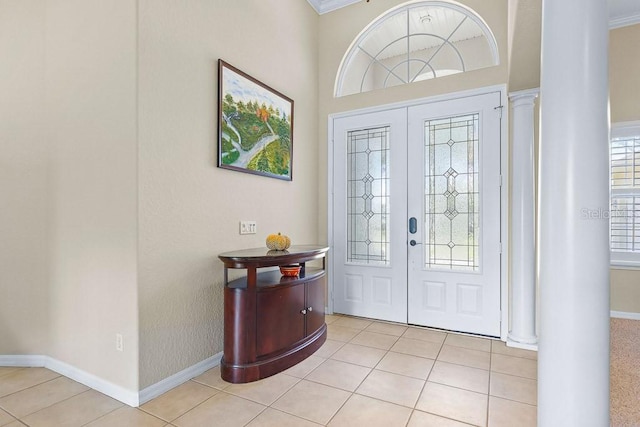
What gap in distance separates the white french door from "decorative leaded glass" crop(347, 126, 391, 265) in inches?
0.5

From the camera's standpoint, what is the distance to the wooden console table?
234 cm

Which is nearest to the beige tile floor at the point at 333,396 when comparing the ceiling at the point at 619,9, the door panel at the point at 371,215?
the door panel at the point at 371,215

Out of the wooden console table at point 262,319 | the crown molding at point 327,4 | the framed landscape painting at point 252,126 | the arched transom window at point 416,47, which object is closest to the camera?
the wooden console table at point 262,319

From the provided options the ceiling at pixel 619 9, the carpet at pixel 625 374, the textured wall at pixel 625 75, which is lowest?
the carpet at pixel 625 374

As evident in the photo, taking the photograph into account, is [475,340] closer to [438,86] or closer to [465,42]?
[438,86]

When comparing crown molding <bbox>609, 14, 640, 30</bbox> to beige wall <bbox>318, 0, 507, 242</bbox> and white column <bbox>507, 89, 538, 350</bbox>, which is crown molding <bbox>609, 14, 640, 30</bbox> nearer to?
beige wall <bbox>318, 0, 507, 242</bbox>

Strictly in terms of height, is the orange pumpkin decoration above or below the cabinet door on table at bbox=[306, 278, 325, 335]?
above

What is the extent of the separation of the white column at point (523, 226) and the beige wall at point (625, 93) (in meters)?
1.66

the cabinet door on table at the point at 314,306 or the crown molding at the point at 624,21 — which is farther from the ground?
the crown molding at the point at 624,21

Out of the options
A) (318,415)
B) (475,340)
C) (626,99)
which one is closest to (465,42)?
(626,99)

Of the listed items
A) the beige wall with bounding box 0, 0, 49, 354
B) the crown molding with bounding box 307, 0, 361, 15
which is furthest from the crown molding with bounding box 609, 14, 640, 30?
the beige wall with bounding box 0, 0, 49, 354

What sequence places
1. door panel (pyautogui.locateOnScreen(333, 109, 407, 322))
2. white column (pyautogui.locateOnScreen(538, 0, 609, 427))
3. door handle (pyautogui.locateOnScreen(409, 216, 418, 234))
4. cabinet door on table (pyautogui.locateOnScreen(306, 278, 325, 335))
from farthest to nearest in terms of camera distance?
door panel (pyautogui.locateOnScreen(333, 109, 407, 322))
door handle (pyautogui.locateOnScreen(409, 216, 418, 234))
cabinet door on table (pyautogui.locateOnScreen(306, 278, 325, 335))
white column (pyautogui.locateOnScreen(538, 0, 609, 427))

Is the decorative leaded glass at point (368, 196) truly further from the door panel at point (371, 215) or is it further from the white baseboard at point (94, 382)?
the white baseboard at point (94, 382)

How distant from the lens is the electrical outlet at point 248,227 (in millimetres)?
2910
